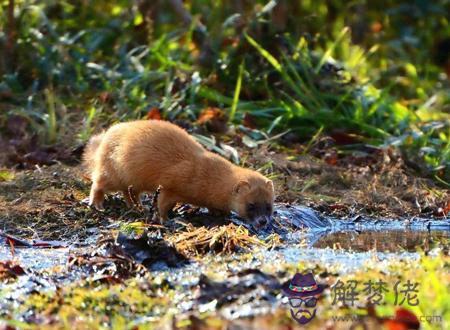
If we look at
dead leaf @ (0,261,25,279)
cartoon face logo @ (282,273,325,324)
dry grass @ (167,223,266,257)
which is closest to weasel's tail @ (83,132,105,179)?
dry grass @ (167,223,266,257)

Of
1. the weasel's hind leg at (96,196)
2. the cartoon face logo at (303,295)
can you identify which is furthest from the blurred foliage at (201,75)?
the cartoon face logo at (303,295)

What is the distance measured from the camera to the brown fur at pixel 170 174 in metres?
7.15

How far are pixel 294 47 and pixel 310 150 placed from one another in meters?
1.41

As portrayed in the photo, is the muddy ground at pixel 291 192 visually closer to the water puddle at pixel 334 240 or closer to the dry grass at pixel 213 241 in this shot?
the water puddle at pixel 334 240

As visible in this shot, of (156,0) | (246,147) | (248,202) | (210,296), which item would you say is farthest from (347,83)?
(210,296)

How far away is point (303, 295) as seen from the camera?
4457 mm

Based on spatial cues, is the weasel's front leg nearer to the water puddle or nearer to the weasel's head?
the weasel's head

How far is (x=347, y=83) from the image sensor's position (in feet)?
32.7

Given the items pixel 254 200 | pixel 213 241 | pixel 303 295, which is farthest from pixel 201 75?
pixel 303 295

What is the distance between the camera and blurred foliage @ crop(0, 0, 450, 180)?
30.6 ft

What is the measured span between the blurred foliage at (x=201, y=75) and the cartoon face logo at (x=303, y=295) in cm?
417

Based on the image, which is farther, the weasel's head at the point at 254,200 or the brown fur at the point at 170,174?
the brown fur at the point at 170,174

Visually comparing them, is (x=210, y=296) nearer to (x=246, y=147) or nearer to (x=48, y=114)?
(x=246, y=147)

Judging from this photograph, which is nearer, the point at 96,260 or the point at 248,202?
the point at 96,260
